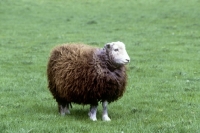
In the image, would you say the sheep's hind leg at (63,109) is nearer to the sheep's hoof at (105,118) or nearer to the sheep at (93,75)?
the sheep at (93,75)

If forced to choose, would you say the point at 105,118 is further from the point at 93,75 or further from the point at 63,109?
the point at 63,109

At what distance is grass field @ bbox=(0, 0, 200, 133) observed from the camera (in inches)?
367

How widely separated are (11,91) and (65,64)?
324cm

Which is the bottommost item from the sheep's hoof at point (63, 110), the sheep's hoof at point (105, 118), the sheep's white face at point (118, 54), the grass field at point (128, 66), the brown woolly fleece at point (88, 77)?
the grass field at point (128, 66)

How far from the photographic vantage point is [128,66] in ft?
53.3

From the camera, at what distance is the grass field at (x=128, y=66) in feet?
30.6

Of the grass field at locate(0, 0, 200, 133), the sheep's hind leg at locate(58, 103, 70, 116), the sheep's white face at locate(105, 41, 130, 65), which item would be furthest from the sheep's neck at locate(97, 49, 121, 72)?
the sheep's hind leg at locate(58, 103, 70, 116)

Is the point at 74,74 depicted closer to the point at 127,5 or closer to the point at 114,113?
the point at 114,113

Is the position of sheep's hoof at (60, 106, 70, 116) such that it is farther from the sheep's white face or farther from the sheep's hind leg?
the sheep's white face

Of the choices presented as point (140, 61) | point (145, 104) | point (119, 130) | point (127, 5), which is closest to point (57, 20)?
point (127, 5)

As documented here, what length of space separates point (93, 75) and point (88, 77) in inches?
4.4

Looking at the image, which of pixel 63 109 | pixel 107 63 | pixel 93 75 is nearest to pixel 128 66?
pixel 63 109

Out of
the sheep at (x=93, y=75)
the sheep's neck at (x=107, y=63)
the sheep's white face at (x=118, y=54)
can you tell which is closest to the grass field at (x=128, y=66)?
the sheep at (x=93, y=75)

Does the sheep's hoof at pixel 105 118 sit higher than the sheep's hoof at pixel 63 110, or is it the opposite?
the sheep's hoof at pixel 105 118
